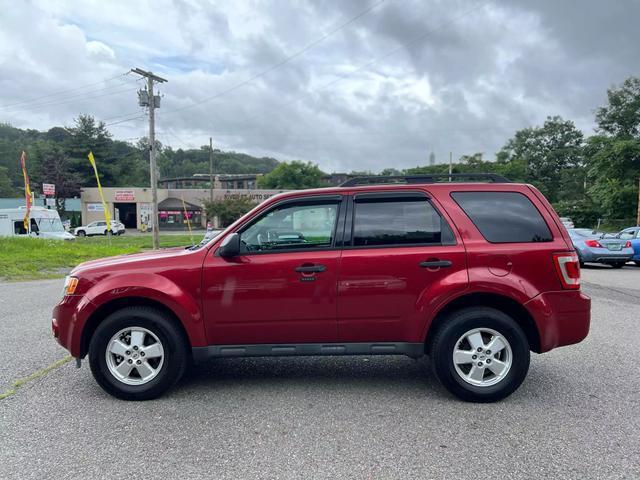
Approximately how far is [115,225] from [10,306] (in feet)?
129

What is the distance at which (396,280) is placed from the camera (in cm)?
388

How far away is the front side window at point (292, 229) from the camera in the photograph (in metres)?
4.06

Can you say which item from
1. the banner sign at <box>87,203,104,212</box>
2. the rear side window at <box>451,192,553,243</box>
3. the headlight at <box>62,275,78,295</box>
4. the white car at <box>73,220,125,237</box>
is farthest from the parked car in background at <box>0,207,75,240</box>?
the rear side window at <box>451,192,553,243</box>

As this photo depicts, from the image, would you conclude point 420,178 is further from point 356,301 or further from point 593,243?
point 593,243

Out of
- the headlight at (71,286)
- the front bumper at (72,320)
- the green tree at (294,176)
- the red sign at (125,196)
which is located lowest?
the front bumper at (72,320)

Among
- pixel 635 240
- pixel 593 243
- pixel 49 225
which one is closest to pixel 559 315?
pixel 593 243

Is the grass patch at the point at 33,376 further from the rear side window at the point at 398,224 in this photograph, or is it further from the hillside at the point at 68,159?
the hillside at the point at 68,159

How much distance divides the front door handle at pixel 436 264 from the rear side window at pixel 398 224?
19 cm

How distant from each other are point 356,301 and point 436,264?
0.75 metres

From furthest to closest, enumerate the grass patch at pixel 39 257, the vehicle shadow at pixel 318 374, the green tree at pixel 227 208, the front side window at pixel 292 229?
the green tree at pixel 227 208 < the grass patch at pixel 39 257 < the vehicle shadow at pixel 318 374 < the front side window at pixel 292 229

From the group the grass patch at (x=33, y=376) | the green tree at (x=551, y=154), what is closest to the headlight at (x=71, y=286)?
the grass patch at (x=33, y=376)

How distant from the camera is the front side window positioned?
4.06 meters

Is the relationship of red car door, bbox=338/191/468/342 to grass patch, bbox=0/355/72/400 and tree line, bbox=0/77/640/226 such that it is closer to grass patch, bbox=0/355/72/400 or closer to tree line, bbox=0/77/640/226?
grass patch, bbox=0/355/72/400

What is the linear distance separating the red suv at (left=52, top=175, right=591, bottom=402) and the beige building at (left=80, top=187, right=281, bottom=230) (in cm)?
4930
